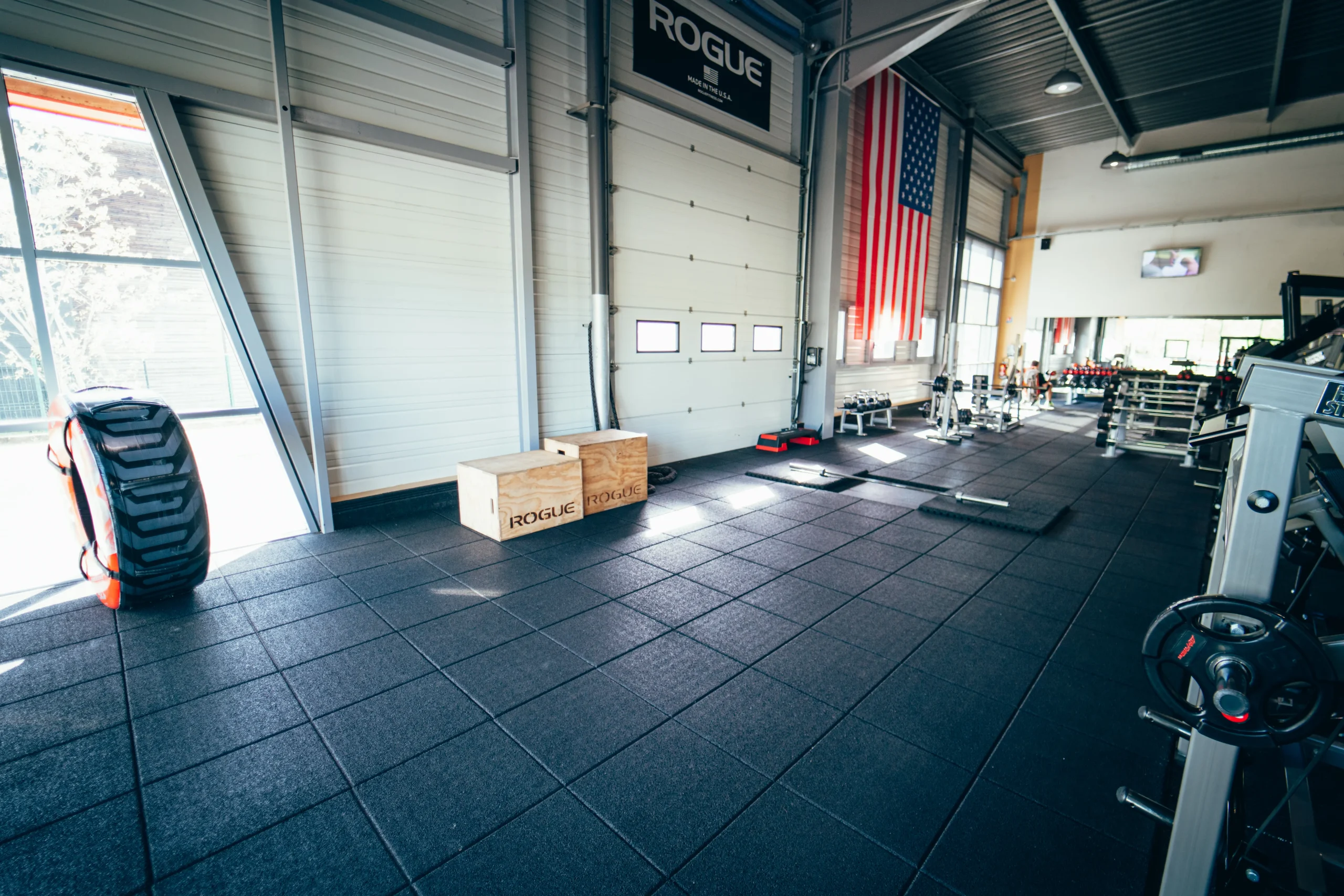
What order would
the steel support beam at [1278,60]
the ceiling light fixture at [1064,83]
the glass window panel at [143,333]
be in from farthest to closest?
the ceiling light fixture at [1064,83], the steel support beam at [1278,60], the glass window panel at [143,333]

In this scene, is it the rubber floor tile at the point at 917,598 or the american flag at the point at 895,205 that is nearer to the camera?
the rubber floor tile at the point at 917,598

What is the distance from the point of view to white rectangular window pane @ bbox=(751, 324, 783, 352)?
709cm

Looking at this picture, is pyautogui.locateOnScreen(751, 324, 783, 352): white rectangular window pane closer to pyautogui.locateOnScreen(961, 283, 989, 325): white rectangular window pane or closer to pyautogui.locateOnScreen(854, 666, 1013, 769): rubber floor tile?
pyautogui.locateOnScreen(854, 666, 1013, 769): rubber floor tile

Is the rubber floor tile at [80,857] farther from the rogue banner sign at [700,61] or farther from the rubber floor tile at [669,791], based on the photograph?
the rogue banner sign at [700,61]

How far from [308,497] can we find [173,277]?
5.03 feet

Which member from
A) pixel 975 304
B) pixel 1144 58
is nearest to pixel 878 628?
pixel 1144 58

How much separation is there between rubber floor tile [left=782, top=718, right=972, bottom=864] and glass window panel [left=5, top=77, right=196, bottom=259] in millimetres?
4269

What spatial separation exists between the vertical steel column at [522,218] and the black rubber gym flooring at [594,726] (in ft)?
5.17

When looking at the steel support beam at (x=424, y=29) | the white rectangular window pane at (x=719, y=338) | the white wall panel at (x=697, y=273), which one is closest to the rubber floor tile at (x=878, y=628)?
the white wall panel at (x=697, y=273)

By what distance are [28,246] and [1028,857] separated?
495 cm

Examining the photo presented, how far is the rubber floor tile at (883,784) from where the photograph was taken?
1617 millimetres

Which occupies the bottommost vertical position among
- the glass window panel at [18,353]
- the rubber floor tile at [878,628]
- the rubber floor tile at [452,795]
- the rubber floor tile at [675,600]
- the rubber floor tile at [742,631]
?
the rubber floor tile at [452,795]

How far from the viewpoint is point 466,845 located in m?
1.55

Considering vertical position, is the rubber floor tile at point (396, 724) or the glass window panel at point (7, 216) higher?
the glass window panel at point (7, 216)
